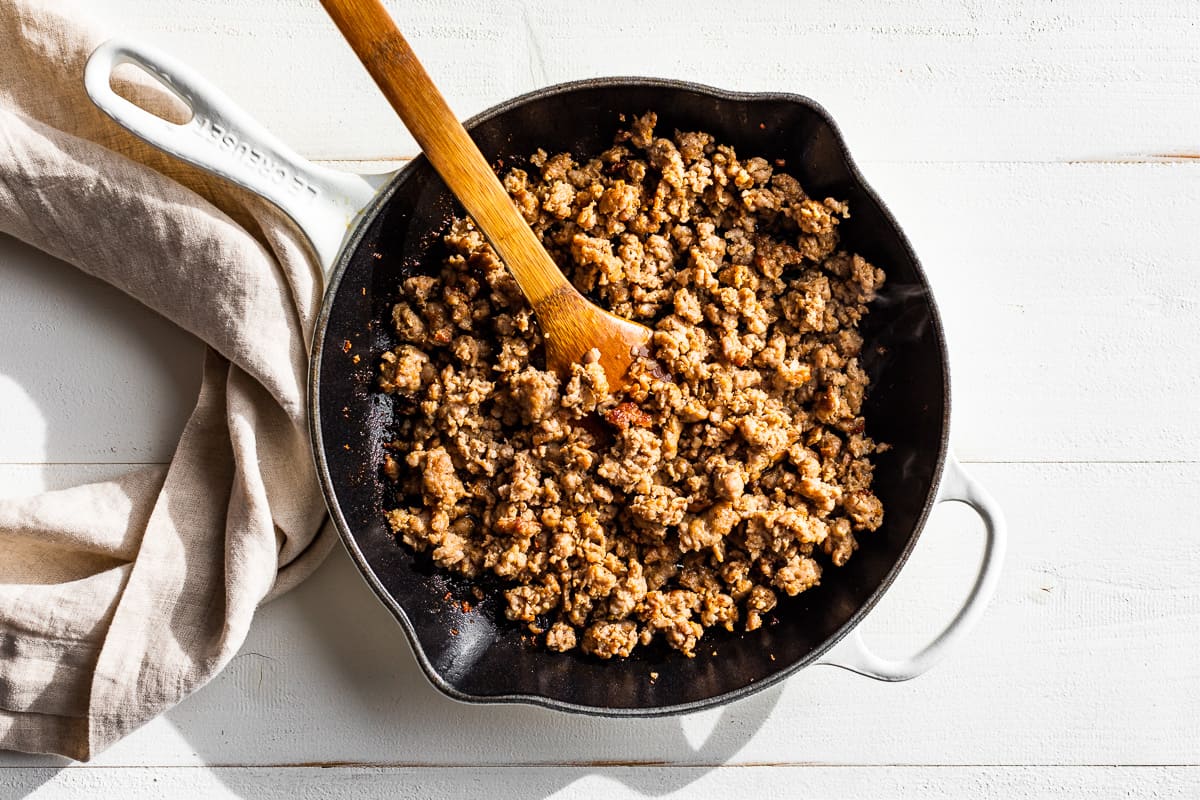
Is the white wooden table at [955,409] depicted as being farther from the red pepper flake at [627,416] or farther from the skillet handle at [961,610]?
the red pepper flake at [627,416]

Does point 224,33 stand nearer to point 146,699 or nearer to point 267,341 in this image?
point 267,341

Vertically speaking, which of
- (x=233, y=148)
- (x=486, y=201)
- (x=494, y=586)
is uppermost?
(x=233, y=148)

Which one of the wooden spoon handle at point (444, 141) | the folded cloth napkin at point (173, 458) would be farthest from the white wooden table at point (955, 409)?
the wooden spoon handle at point (444, 141)

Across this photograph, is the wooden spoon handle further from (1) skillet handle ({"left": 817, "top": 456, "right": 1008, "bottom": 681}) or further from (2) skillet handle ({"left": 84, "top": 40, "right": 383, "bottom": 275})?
(1) skillet handle ({"left": 817, "top": 456, "right": 1008, "bottom": 681})

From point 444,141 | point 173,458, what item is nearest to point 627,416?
→ point 444,141

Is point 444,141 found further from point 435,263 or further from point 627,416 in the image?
point 627,416

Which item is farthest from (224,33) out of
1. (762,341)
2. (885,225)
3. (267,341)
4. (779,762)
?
(779,762)
